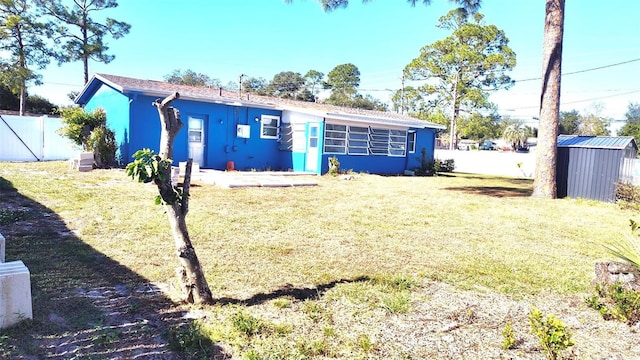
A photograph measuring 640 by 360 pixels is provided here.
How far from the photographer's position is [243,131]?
15.8 meters

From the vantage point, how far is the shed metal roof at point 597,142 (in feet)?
36.4

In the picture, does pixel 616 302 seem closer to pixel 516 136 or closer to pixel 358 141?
pixel 358 141

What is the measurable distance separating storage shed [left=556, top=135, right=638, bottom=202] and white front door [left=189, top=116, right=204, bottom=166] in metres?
11.9

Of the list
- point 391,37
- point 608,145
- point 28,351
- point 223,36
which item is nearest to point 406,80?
point 391,37

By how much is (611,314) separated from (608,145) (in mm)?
9526

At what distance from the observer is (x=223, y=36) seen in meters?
34.0

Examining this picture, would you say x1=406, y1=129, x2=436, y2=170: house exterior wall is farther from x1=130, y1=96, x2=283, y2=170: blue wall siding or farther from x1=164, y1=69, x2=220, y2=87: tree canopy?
x1=164, y1=69, x2=220, y2=87: tree canopy

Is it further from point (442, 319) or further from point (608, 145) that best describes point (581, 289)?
point (608, 145)

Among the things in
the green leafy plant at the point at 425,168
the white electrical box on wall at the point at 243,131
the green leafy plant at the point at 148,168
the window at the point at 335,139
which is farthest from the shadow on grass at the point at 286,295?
the green leafy plant at the point at 425,168

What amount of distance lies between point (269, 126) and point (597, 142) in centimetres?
1135

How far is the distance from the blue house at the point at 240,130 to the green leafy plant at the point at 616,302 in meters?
12.0

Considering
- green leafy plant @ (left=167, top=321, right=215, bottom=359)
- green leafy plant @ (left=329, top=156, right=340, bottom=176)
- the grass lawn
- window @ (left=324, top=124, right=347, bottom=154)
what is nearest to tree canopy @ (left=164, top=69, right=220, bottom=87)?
window @ (left=324, top=124, right=347, bottom=154)

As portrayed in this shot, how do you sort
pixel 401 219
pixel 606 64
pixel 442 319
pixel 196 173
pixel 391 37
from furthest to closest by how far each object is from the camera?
pixel 391 37, pixel 606 64, pixel 196 173, pixel 401 219, pixel 442 319

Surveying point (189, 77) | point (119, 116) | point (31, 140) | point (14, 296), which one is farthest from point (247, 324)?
point (189, 77)
